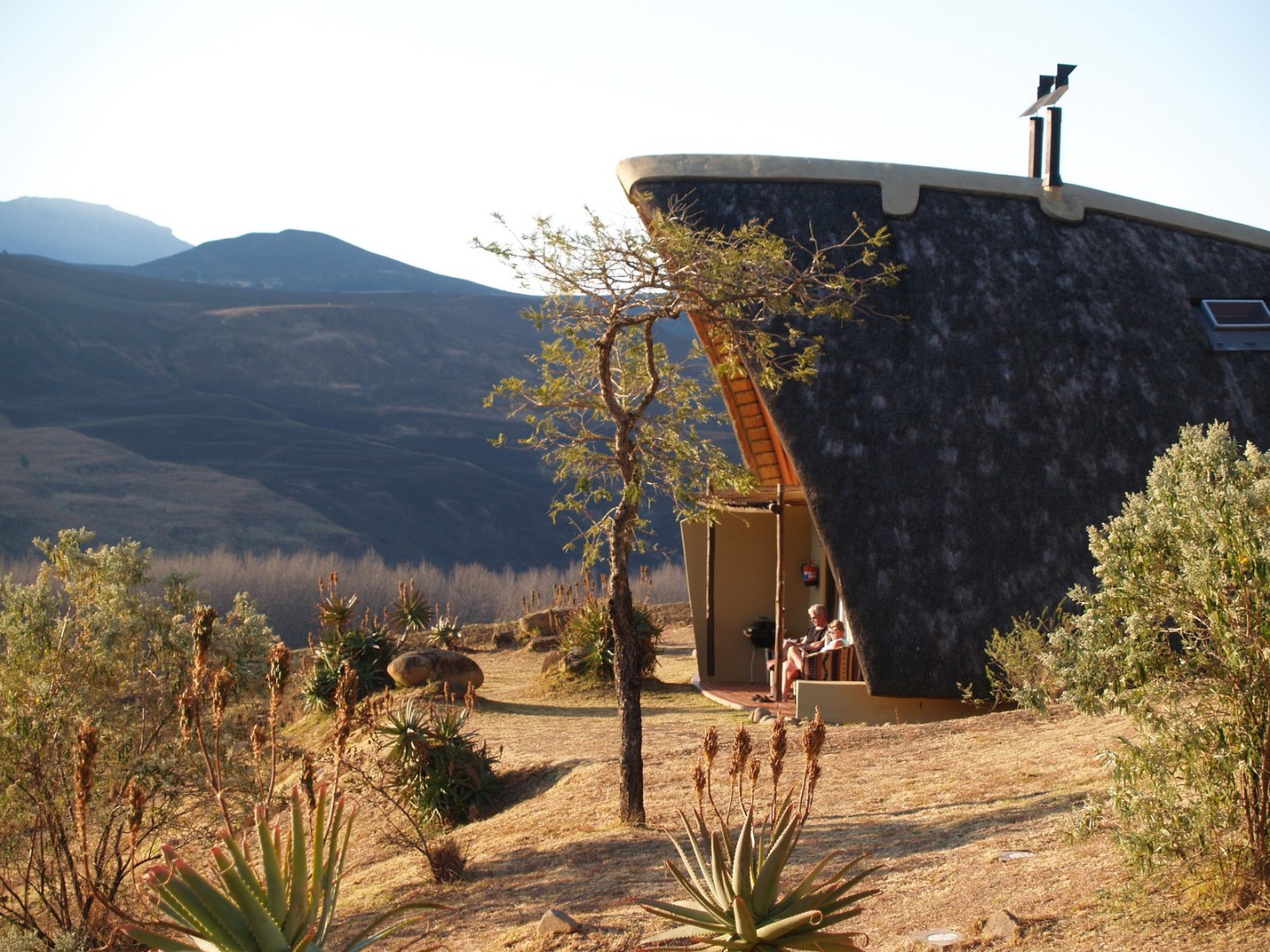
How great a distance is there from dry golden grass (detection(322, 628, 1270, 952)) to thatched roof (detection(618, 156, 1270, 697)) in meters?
1.70

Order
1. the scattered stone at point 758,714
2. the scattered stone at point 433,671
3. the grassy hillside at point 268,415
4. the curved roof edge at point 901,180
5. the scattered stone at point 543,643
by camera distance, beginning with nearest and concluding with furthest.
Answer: the scattered stone at point 758,714
the curved roof edge at point 901,180
the scattered stone at point 433,671
the scattered stone at point 543,643
the grassy hillside at point 268,415

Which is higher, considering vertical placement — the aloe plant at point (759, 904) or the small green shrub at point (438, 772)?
the aloe plant at point (759, 904)

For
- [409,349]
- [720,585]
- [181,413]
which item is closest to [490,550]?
[181,413]

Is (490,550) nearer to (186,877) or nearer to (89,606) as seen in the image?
(89,606)

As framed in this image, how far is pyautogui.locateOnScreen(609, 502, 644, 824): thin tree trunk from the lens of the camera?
8.23 meters

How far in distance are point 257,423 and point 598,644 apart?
58870mm

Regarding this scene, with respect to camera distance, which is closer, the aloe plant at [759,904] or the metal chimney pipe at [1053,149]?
the aloe plant at [759,904]

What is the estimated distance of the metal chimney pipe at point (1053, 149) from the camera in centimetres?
1411

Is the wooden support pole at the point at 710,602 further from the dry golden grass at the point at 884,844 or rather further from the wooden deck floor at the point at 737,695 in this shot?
the dry golden grass at the point at 884,844

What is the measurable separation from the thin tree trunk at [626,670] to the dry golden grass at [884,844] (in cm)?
24

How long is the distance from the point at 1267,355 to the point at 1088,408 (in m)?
2.29

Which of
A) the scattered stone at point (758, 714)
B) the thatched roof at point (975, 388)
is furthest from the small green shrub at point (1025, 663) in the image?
the scattered stone at point (758, 714)

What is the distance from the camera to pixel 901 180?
44.4 feet

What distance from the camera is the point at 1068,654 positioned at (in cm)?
542
